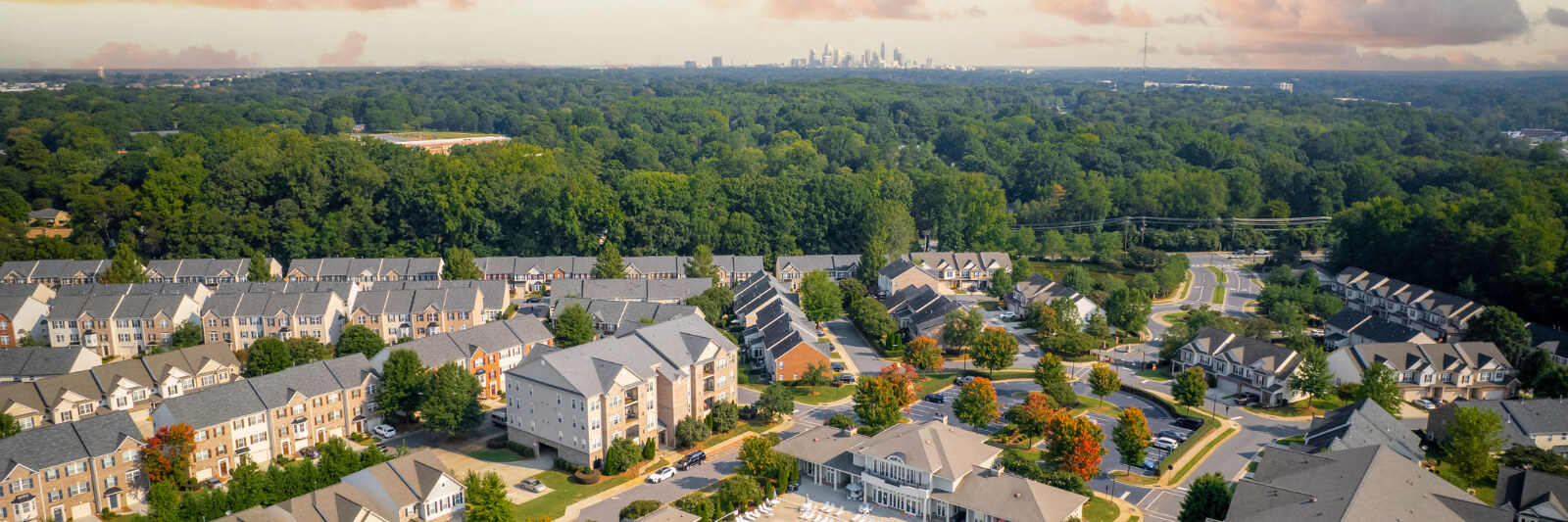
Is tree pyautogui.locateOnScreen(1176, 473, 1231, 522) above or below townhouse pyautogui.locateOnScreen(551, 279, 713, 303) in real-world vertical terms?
below

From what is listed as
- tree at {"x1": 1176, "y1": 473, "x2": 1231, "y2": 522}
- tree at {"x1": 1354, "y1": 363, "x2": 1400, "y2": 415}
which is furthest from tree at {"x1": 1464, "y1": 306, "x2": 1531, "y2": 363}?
tree at {"x1": 1176, "y1": 473, "x2": 1231, "y2": 522}

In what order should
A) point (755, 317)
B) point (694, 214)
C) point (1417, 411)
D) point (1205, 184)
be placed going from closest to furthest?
point (1417, 411) → point (755, 317) → point (694, 214) → point (1205, 184)

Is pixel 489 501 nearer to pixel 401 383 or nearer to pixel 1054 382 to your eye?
pixel 401 383

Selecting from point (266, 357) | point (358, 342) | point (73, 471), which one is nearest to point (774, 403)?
point (358, 342)

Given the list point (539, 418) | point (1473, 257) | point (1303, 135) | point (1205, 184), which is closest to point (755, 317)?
point (539, 418)

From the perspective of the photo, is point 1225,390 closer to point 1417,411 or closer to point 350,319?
point 1417,411

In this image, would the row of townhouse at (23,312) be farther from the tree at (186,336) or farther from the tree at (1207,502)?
the tree at (1207,502)

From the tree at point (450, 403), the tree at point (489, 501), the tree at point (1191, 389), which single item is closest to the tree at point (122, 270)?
the tree at point (450, 403)

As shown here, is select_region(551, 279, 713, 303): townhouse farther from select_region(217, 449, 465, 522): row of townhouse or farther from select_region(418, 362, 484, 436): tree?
select_region(217, 449, 465, 522): row of townhouse
